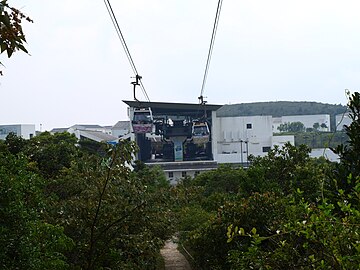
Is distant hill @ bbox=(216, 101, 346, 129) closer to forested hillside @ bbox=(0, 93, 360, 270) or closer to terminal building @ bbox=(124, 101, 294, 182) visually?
terminal building @ bbox=(124, 101, 294, 182)

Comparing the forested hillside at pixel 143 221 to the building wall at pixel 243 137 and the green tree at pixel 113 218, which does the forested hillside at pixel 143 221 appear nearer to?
the green tree at pixel 113 218

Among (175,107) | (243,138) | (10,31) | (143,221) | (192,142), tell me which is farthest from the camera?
(243,138)

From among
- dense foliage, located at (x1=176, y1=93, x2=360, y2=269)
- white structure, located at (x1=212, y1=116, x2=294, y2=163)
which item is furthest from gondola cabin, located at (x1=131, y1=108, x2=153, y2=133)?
white structure, located at (x1=212, y1=116, x2=294, y2=163)

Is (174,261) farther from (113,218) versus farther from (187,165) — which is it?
(187,165)

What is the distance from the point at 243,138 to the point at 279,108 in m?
78.3

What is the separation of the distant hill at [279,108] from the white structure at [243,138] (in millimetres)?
68497

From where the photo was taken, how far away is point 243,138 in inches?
2625

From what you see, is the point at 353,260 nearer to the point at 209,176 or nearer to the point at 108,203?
the point at 108,203

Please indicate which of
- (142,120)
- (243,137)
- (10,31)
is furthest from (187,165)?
(10,31)

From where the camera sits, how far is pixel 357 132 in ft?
30.8

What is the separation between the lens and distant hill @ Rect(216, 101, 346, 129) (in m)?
138

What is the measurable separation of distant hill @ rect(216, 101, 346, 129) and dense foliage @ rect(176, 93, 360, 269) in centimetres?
10462

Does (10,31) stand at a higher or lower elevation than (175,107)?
lower

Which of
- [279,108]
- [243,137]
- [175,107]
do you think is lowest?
[243,137]
